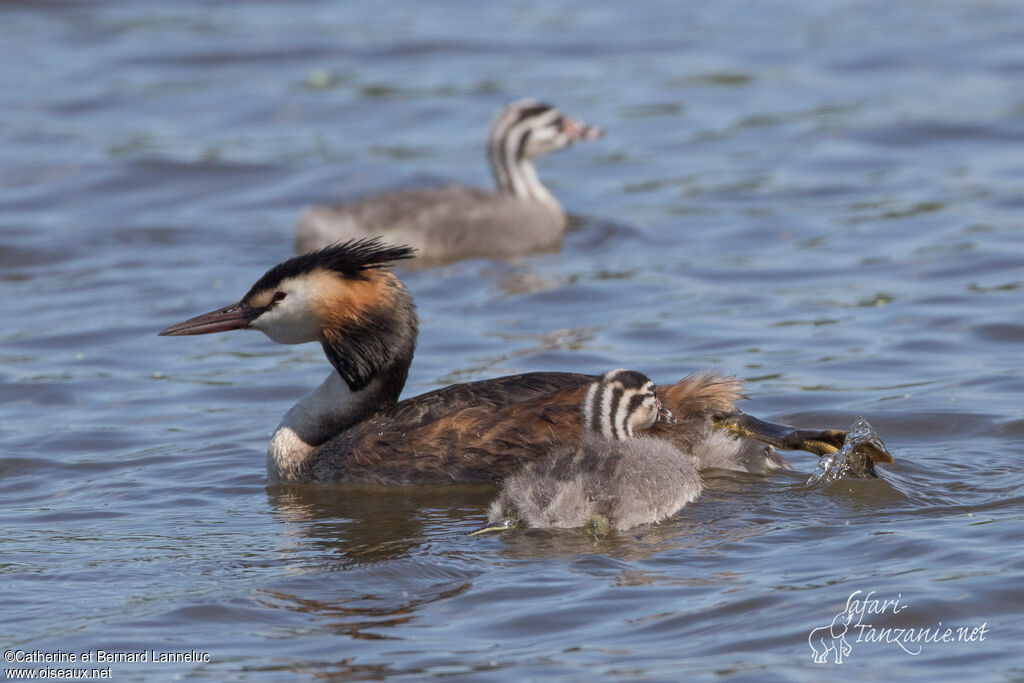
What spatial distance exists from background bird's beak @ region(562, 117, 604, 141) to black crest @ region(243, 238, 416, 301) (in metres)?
6.44

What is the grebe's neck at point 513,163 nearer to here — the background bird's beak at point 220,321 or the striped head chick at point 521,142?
the striped head chick at point 521,142

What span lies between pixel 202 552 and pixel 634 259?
243 inches

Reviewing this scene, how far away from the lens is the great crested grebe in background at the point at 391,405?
24.0 feet

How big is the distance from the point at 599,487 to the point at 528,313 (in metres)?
4.55

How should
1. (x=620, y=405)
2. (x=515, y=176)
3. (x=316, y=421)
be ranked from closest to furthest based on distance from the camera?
1. (x=620, y=405)
2. (x=316, y=421)
3. (x=515, y=176)

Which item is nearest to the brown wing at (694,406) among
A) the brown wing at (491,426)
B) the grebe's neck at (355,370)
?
the brown wing at (491,426)

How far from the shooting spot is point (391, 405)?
7.89 meters

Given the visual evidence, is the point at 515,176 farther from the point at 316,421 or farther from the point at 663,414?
the point at 663,414

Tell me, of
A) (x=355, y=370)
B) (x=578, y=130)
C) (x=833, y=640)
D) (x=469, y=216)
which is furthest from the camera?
(x=578, y=130)

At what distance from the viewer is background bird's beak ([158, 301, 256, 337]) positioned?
7.94 m

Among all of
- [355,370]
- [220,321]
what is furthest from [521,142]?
[355,370]

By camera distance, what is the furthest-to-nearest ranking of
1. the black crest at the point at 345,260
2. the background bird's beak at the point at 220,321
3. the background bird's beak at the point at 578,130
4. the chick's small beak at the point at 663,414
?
the background bird's beak at the point at 578,130 < the background bird's beak at the point at 220,321 < the black crest at the point at 345,260 < the chick's small beak at the point at 663,414

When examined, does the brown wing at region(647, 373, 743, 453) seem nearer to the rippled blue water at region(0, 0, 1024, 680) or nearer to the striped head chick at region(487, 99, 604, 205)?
the rippled blue water at region(0, 0, 1024, 680)

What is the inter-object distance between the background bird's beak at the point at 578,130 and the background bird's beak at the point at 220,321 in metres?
6.47
